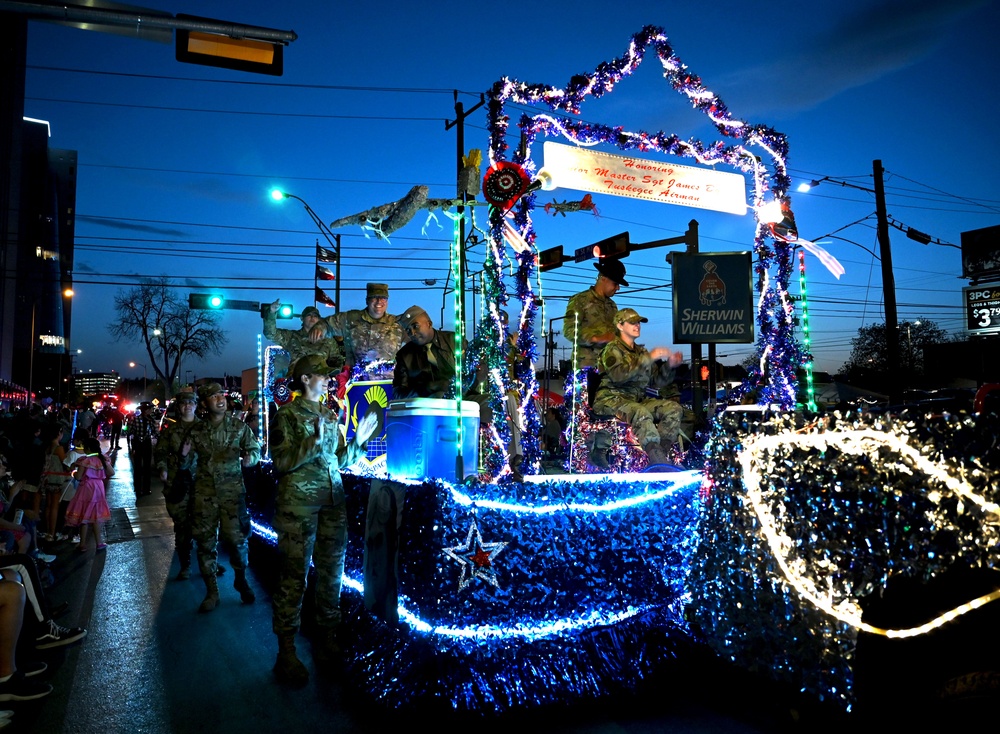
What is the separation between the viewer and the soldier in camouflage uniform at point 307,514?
457 centimetres

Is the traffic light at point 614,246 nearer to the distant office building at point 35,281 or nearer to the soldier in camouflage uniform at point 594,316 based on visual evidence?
the soldier in camouflage uniform at point 594,316

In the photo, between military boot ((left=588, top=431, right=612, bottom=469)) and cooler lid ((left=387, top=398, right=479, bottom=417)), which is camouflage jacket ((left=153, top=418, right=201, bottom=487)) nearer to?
cooler lid ((left=387, top=398, right=479, bottom=417))

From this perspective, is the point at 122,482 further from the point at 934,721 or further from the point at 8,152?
the point at 8,152

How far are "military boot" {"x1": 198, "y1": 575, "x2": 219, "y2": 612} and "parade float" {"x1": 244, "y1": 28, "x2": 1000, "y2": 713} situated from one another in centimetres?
186

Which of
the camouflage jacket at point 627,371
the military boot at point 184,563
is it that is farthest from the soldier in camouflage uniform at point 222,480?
the camouflage jacket at point 627,371

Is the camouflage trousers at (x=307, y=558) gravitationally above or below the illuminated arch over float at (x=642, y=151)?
below

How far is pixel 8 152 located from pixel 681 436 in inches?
1881

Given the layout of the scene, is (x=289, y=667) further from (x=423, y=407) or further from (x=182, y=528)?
(x=182, y=528)

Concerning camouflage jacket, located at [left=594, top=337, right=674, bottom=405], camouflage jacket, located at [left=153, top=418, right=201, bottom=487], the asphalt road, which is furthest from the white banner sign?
camouflage jacket, located at [left=153, top=418, right=201, bottom=487]

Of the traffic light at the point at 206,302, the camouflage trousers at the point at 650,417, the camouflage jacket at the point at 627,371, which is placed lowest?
the camouflage trousers at the point at 650,417

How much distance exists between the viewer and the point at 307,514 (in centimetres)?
463

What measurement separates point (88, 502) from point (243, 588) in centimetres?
432

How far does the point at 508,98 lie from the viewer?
5.49 m

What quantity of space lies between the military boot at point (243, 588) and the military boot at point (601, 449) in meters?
3.63
